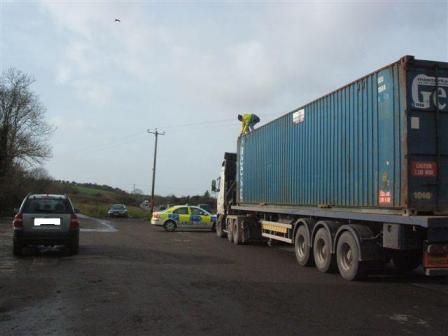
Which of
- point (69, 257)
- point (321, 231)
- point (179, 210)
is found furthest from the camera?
point (179, 210)

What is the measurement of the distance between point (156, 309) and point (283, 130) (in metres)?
9.13

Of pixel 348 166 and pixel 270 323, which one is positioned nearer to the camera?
pixel 270 323

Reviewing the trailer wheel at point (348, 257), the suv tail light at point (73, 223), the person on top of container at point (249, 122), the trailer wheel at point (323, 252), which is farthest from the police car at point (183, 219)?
→ the trailer wheel at point (348, 257)

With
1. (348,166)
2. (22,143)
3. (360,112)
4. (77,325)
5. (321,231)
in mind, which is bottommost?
(77,325)

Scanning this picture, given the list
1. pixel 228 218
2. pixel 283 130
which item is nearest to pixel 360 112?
pixel 283 130

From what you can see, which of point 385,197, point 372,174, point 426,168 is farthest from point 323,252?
point 426,168

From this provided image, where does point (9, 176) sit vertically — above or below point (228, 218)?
above

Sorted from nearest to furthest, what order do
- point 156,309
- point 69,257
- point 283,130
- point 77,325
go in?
1. point 77,325
2. point 156,309
3. point 69,257
4. point 283,130

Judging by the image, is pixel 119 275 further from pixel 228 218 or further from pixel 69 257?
pixel 228 218

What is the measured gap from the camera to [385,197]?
10000 mm

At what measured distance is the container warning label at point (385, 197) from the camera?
32.3ft

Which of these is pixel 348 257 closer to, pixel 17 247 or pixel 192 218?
pixel 17 247

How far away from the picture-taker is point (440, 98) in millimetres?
9766

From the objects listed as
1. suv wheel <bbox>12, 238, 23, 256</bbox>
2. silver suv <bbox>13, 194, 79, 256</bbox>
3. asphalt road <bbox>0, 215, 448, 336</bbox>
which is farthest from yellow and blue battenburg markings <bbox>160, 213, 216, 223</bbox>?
asphalt road <bbox>0, 215, 448, 336</bbox>
